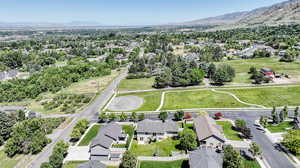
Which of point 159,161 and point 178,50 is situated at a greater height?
point 178,50

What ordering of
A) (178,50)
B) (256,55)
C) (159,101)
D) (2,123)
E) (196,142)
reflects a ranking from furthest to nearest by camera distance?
(178,50) < (256,55) < (159,101) < (2,123) < (196,142)

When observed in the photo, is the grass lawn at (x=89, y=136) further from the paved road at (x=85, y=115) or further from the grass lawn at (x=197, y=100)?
the grass lawn at (x=197, y=100)

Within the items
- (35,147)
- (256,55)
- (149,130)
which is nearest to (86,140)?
(35,147)

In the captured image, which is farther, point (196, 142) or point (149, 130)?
point (149, 130)

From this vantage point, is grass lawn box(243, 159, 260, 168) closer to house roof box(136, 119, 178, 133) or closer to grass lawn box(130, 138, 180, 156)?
grass lawn box(130, 138, 180, 156)

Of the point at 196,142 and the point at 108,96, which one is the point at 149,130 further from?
the point at 108,96
